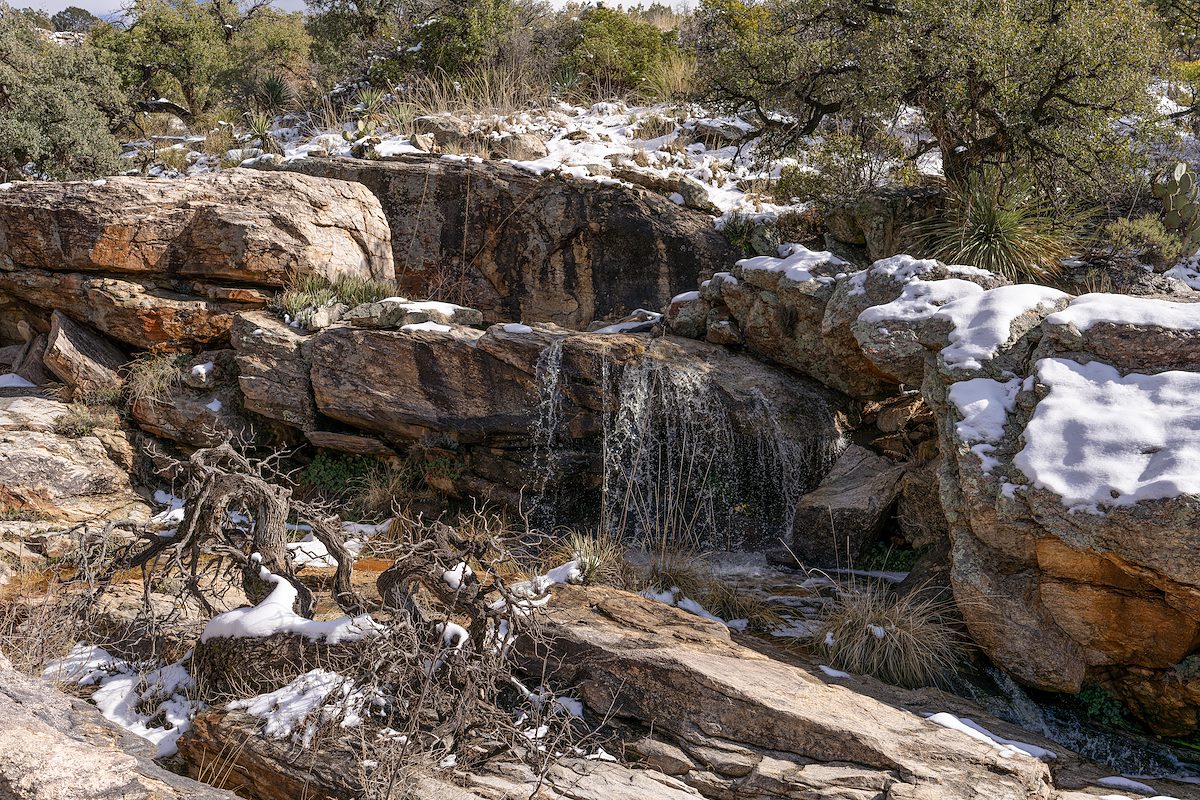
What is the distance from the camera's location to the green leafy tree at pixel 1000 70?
26.9 feet

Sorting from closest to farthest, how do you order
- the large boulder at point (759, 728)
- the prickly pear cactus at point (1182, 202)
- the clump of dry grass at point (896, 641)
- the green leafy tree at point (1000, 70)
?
1. the large boulder at point (759, 728)
2. the clump of dry grass at point (896, 641)
3. the green leafy tree at point (1000, 70)
4. the prickly pear cactus at point (1182, 202)

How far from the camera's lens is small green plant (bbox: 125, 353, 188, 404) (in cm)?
882

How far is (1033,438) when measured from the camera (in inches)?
200

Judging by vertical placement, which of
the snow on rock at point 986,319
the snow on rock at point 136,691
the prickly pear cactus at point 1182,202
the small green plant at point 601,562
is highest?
the prickly pear cactus at point 1182,202

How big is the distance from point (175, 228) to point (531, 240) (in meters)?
4.12

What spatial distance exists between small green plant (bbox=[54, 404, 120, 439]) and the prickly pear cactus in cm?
1098

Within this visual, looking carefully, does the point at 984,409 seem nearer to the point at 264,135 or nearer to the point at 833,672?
the point at 833,672

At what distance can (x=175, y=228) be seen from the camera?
30.0 ft

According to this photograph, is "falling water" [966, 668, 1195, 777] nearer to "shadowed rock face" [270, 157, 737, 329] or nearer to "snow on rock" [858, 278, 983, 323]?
"snow on rock" [858, 278, 983, 323]

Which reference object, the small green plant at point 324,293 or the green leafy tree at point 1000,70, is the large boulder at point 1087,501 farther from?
the small green plant at point 324,293

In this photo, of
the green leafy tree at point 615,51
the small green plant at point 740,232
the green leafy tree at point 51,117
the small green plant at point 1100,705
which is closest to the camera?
the small green plant at point 1100,705

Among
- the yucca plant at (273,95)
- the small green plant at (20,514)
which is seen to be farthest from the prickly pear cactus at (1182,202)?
the yucca plant at (273,95)

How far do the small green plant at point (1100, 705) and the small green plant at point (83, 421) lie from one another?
349 inches

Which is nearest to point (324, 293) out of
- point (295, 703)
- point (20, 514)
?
point (20, 514)
